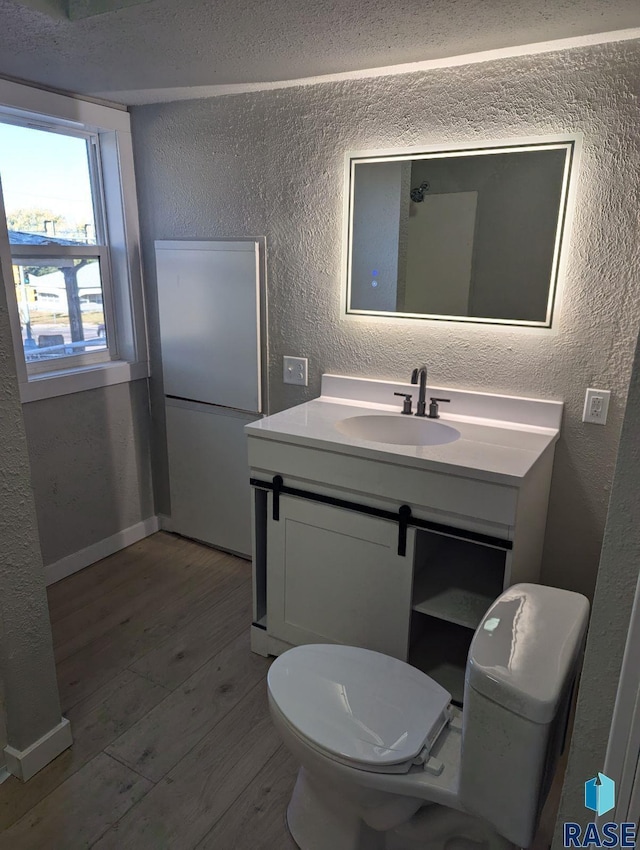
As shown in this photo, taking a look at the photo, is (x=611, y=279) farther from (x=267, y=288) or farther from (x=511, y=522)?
(x=267, y=288)

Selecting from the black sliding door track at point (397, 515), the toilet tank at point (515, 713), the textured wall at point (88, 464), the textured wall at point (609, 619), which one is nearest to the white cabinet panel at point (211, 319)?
the textured wall at point (88, 464)

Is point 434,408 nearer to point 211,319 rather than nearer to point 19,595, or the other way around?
point 211,319

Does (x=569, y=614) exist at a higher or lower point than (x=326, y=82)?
lower

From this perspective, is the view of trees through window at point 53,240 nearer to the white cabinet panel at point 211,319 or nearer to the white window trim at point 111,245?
the white window trim at point 111,245

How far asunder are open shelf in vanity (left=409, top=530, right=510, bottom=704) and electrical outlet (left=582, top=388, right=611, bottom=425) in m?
0.54

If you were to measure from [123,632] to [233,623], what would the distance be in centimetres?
44

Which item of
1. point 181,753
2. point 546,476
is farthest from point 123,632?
point 546,476

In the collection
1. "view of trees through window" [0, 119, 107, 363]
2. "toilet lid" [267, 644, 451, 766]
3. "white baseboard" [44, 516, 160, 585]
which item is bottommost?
"white baseboard" [44, 516, 160, 585]

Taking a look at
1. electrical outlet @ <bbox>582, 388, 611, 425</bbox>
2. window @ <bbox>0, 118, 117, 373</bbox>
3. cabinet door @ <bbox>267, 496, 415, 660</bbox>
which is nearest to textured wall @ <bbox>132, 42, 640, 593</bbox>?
electrical outlet @ <bbox>582, 388, 611, 425</bbox>

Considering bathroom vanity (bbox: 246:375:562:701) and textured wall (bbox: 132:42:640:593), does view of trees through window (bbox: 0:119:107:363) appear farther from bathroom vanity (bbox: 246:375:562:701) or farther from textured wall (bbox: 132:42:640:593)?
bathroom vanity (bbox: 246:375:562:701)

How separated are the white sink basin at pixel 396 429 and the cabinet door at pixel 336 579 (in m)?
0.36

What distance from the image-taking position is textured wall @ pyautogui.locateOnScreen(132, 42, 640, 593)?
1854mm

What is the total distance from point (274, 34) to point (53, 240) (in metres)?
1.41

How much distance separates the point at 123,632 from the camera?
2400 millimetres
